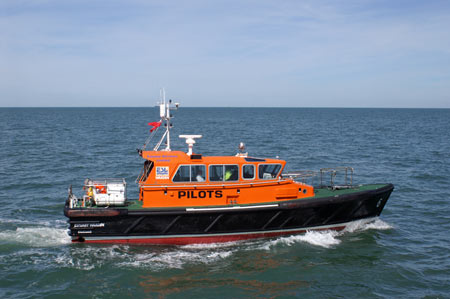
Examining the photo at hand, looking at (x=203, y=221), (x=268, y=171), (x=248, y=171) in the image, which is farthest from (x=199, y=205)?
(x=268, y=171)

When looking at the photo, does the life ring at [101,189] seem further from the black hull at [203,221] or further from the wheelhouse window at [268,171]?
the wheelhouse window at [268,171]

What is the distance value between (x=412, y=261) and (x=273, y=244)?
4.15 metres

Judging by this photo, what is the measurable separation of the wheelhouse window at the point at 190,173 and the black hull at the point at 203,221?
1.00m

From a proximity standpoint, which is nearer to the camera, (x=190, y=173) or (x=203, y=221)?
(x=203, y=221)

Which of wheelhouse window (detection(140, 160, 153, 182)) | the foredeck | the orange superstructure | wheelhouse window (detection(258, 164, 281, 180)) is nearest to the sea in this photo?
the foredeck

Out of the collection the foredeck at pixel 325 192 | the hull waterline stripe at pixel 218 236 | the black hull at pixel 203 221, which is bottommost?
the hull waterline stripe at pixel 218 236

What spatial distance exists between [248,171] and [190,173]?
1867 mm

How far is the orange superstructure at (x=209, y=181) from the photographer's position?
12531 mm

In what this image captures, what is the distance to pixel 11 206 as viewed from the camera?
16.5 metres

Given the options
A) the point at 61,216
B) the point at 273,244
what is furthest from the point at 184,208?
the point at 61,216

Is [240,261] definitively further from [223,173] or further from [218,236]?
[223,173]

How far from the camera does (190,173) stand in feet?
41.5

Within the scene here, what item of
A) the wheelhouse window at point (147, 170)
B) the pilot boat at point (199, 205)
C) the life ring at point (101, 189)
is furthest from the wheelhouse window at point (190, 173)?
the life ring at point (101, 189)

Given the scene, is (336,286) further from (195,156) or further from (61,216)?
(61,216)
